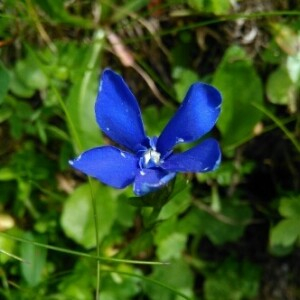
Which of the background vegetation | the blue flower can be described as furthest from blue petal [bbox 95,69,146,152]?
the background vegetation

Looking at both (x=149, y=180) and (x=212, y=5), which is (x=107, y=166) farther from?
(x=212, y=5)

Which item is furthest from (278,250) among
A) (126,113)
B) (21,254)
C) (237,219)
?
(126,113)

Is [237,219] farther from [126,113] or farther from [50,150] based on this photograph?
[126,113]

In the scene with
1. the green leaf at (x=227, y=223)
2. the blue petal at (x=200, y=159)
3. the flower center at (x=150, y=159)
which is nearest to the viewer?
the blue petal at (x=200, y=159)

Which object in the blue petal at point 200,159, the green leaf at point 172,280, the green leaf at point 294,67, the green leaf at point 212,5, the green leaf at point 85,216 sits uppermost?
the blue petal at point 200,159

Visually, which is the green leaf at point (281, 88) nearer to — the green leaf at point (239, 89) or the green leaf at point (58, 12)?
the green leaf at point (239, 89)

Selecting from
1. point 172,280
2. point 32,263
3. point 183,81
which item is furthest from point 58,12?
point 172,280

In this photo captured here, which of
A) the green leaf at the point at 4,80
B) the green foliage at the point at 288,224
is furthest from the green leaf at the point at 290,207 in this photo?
the green leaf at the point at 4,80

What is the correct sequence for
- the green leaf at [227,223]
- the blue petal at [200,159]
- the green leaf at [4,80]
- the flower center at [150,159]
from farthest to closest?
the green leaf at [227,223]
the green leaf at [4,80]
the flower center at [150,159]
the blue petal at [200,159]
